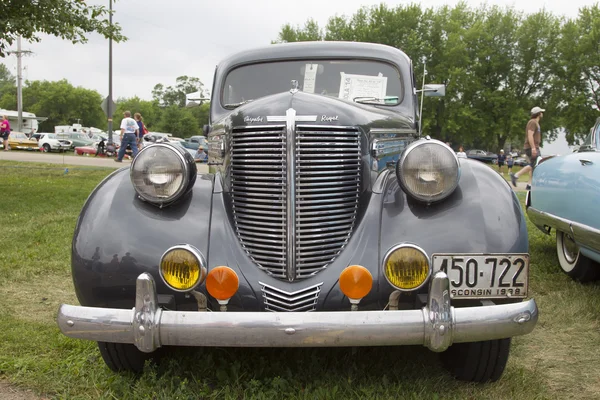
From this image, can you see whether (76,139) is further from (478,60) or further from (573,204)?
(573,204)

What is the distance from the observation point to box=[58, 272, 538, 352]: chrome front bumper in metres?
2.01

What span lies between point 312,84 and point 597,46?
36867 mm

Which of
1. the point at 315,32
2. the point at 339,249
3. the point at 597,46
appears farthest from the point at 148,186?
the point at 315,32

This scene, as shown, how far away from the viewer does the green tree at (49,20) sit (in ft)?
26.1

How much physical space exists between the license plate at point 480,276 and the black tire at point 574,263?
240cm

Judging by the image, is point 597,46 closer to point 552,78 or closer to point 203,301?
point 552,78

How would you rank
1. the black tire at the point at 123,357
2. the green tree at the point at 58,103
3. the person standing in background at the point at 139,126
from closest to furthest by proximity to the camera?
the black tire at the point at 123,357 < the person standing in background at the point at 139,126 < the green tree at the point at 58,103

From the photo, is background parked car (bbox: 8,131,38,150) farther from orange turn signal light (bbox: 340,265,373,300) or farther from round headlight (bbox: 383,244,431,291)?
round headlight (bbox: 383,244,431,291)

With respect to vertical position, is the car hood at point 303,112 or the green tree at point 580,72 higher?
the green tree at point 580,72

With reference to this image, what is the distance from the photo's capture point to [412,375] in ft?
8.82

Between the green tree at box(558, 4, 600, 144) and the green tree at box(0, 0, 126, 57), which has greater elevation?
the green tree at box(558, 4, 600, 144)

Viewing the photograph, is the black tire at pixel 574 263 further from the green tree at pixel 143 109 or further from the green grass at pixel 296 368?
the green tree at pixel 143 109

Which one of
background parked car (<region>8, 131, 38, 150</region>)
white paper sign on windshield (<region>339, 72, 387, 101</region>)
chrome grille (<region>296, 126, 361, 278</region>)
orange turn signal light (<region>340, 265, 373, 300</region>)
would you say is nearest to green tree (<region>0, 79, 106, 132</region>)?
background parked car (<region>8, 131, 38, 150</region>)

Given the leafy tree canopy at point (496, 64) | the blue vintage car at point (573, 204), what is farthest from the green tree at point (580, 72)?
the blue vintage car at point (573, 204)
